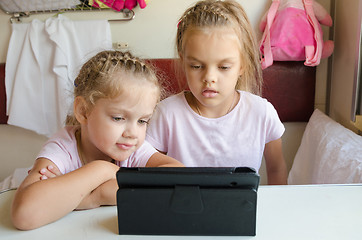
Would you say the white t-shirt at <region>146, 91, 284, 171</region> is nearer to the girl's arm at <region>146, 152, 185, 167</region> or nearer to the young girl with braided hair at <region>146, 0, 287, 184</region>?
the young girl with braided hair at <region>146, 0, 287, 184</region>

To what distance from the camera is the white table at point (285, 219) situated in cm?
62

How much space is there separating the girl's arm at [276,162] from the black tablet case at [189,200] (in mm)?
787

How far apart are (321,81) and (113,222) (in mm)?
1712

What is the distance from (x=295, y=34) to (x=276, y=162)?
2.66ft

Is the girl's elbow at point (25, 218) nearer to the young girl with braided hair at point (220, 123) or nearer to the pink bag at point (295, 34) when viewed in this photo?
the young girl with braided hair at point (220, 123)

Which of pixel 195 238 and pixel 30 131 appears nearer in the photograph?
pixel 195 238

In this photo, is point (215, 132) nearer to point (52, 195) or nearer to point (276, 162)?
point (276, 162)

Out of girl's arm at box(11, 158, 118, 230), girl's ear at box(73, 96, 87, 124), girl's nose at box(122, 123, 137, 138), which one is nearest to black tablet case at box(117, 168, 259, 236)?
girl's arm at box(11, 158, 118, 230)

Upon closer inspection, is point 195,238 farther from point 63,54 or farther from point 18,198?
point 63,54

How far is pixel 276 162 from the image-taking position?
4.50 feet

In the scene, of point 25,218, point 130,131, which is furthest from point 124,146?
point 25,218

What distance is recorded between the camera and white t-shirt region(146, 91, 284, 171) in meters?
1.25

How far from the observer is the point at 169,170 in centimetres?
59

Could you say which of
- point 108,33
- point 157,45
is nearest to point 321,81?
point 157,45
